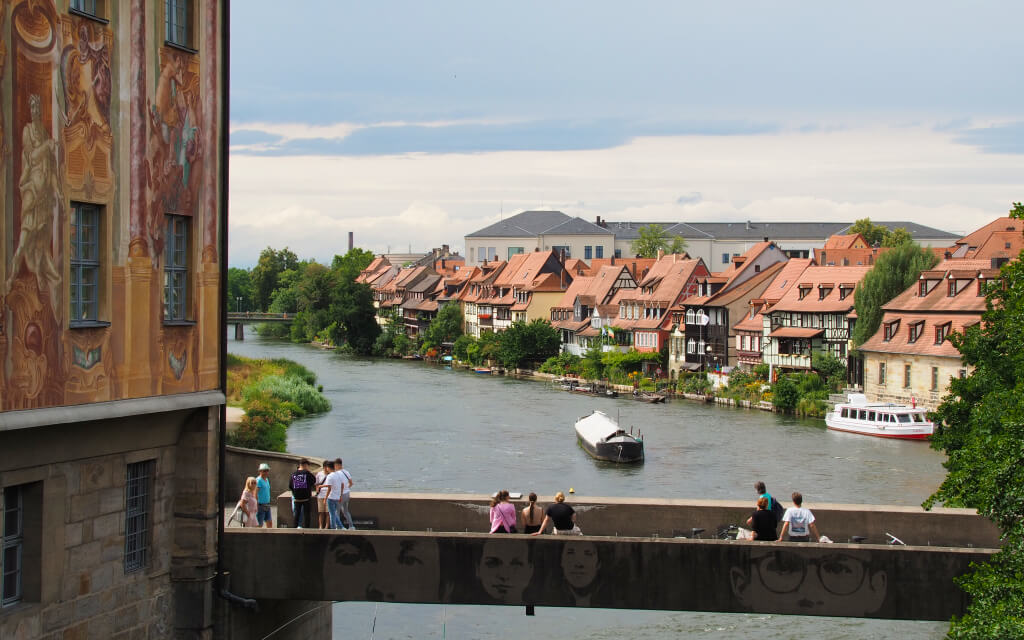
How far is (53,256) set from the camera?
1162 cm

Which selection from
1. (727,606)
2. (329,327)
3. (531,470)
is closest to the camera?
(727,606)

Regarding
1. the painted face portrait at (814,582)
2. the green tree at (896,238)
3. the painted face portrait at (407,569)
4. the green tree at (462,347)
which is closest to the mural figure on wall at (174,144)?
the painted face portrait at (407,569)

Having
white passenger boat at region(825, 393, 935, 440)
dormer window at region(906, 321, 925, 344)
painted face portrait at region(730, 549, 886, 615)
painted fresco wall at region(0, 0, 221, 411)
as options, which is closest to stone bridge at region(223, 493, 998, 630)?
painted face portrait at region(730, 549, 886, 615)

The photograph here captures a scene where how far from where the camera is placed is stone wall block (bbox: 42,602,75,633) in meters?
11.8

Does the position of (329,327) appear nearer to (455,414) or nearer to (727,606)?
(455,414)

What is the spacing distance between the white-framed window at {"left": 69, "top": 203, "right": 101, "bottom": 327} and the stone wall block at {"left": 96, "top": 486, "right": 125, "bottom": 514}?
176cm

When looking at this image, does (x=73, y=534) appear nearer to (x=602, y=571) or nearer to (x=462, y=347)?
(x=602, y=571)

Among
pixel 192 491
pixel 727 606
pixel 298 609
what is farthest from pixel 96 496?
pixel 727 606

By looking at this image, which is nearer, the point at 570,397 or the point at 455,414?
the point at 455,414

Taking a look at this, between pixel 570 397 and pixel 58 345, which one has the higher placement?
pixel 58 345

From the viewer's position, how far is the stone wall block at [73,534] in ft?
39.7

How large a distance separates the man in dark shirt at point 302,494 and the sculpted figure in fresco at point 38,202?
4.84 meters

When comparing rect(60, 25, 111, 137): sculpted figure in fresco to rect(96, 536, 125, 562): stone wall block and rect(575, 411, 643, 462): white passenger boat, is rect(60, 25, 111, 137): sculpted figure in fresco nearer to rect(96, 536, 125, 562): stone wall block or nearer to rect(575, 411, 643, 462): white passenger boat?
rect(96, 536, 125, 562): stone wall block

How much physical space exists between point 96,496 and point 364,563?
307cm
